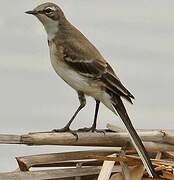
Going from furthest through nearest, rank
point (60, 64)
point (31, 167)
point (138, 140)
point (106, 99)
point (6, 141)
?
point (60, 64), point (106, 99), point (138, 140), point (31, 167), point (6, 141)

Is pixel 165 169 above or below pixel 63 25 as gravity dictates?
below

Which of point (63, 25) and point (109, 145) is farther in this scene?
point (63, 25)

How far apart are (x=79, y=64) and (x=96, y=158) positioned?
1.50 m

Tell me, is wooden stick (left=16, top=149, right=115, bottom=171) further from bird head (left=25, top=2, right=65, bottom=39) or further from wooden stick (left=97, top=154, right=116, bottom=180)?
bird head (left=25, top=2, right=65, bottom=39)

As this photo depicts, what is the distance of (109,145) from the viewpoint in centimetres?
374

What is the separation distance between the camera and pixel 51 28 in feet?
17.1

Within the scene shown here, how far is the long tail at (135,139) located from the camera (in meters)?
3.46

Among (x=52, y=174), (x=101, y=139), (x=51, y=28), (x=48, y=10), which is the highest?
(x=48, y=10)

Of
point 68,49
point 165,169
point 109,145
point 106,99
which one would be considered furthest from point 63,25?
point 165,169

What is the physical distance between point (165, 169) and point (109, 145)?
0.39 m

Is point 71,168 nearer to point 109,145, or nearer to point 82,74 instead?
point 109,145

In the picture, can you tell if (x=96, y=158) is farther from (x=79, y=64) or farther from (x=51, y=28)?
(x=51, y=28)

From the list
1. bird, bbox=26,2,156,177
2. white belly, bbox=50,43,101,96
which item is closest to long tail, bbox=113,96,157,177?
bird, bbox=26,2,156,177

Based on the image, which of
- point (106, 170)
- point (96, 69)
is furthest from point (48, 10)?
point (106, 170)
